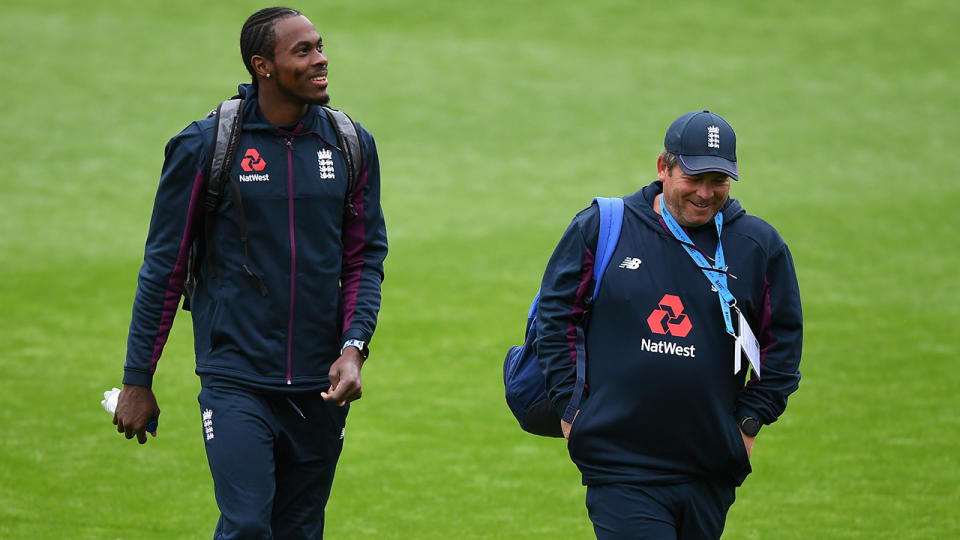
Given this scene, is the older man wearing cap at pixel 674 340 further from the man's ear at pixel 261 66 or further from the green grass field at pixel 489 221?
the green grass field at pixel 489 221

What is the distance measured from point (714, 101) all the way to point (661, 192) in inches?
623

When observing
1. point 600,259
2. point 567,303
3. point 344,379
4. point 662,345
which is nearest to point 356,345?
point 344,379

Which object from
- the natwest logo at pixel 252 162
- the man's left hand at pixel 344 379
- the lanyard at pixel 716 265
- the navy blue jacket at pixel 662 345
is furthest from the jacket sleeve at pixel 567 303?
the natwest logo at pixel 252 162

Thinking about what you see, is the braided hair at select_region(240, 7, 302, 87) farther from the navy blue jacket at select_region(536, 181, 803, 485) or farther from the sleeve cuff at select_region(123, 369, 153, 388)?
the navy blue jacket at select_region(536, 181, 803, 485)

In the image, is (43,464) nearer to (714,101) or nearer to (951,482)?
(951,482)

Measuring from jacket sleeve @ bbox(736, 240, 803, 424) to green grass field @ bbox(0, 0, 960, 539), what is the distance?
3.06 meters

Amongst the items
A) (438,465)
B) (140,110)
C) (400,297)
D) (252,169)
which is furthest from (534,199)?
(252,169)

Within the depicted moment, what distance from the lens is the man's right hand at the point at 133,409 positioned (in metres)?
4.80

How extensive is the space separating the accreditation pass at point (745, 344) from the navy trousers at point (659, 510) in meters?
0.44

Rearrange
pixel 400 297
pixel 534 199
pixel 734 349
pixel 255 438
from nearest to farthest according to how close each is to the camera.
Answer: pixel 734 349, pixel 255 438, pixel 400 297, pixel 534 199

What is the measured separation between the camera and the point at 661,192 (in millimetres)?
4652

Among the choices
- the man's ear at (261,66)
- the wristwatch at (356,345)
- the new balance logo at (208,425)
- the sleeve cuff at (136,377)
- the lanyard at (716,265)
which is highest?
the man's ear at (261,66)

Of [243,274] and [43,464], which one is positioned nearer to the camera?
[243,274]

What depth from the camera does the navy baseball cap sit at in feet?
14.3
